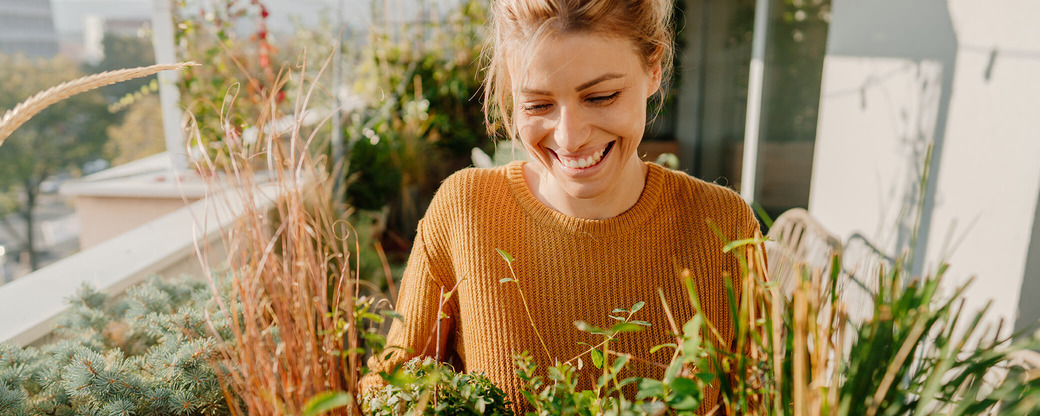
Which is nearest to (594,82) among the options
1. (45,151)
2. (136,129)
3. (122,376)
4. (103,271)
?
(122,376)

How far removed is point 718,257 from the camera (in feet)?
3.93

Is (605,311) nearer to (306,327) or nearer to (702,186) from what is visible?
(702,186)

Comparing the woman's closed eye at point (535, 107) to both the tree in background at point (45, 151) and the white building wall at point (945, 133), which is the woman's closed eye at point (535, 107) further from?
the tree in background at point (45, 151)

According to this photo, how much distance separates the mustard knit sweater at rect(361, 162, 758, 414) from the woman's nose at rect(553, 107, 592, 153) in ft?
0.81

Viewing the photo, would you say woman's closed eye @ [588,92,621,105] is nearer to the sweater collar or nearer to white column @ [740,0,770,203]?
the sweater collar

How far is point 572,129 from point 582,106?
4 cm

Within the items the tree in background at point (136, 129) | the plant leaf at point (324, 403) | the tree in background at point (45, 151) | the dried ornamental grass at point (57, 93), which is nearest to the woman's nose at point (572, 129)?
the dried ornamental grass at point (57, 93)

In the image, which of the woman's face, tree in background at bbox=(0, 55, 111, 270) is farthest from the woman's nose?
tree in background at bbox=(0, 55, 111, 270)

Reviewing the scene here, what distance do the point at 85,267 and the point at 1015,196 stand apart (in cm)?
261

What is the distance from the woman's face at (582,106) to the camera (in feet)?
3.18

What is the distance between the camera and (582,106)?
1.00m

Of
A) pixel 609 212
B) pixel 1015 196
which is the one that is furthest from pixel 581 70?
pixel 1015 196

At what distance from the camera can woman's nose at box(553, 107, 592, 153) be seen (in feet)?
3.28

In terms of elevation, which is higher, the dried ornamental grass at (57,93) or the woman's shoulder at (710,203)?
the dried ornamental grass at (57,93)
